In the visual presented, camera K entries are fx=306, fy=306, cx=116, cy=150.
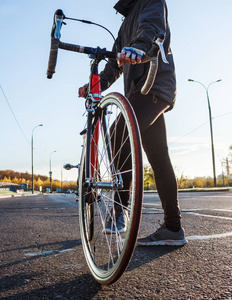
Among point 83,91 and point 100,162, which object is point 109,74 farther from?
point 100,162

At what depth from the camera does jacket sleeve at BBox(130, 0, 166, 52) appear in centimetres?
200

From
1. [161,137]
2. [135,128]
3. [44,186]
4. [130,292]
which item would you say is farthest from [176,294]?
[44,186]

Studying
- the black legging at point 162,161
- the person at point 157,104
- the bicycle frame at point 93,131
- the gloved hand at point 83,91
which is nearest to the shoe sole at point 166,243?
the person at point 157,104

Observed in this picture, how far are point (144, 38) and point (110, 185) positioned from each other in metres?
0.99

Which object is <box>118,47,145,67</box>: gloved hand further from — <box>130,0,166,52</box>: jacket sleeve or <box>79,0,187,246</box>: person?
<box>79,0,187,246</box>: person

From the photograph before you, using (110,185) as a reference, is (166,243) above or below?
below

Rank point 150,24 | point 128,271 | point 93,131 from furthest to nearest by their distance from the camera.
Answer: point 93,131 < point 150,24 < point 128,271

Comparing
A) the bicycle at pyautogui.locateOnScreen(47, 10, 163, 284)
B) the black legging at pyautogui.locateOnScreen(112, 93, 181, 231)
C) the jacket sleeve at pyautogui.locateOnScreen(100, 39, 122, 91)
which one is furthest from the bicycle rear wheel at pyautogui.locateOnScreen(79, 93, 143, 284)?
the jacket sleeve at pyautogui.locateOnScreen(100, 39, 122, 91)

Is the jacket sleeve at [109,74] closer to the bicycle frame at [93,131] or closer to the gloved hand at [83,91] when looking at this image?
the gloved hand at [83,91]

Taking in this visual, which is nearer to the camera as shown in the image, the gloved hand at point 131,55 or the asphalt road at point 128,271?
the asphalt road at point 128,271

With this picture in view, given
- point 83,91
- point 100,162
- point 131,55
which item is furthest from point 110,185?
point 83,91

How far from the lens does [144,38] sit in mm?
2008

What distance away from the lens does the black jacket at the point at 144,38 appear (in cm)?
211

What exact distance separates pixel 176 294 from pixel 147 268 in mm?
419
